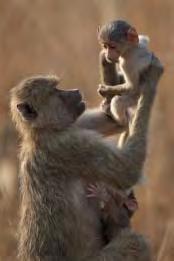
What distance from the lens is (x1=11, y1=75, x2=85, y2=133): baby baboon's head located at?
7.22 meters

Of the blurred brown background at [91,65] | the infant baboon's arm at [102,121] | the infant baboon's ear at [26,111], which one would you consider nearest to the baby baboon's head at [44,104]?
the infant baboon's ear at [26,111]

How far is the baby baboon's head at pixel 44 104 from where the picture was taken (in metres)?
7.22

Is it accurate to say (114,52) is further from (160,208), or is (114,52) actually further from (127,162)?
(160,208)

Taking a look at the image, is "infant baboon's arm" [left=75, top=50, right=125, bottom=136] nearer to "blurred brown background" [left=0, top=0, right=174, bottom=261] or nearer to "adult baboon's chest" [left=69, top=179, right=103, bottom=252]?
"adult baboon's chest" [left=69, top=179, right=103, bottom=252]

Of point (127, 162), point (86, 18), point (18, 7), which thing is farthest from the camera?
point (86, 18)

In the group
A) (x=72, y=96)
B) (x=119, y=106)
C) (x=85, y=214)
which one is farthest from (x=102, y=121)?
(x=85, y=214)

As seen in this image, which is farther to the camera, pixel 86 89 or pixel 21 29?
pixel 21 29

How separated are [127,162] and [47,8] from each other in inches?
269

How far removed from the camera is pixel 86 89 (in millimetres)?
11359

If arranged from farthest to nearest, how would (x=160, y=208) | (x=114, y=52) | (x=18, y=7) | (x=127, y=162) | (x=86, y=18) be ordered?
(x=86, y=18) < (x=18, y=7) < (x=160, y=208) < (x=127, y=162) < (x=114, y=52)

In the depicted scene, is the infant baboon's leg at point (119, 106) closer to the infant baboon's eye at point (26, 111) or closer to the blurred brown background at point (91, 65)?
the infant baboon's eye at point (26, 111)

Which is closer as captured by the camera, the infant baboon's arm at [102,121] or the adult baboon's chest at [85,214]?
the infant baboon's arm at [102,121]

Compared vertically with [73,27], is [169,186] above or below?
below

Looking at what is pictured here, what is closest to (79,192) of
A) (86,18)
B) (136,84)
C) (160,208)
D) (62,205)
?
(62,205)
